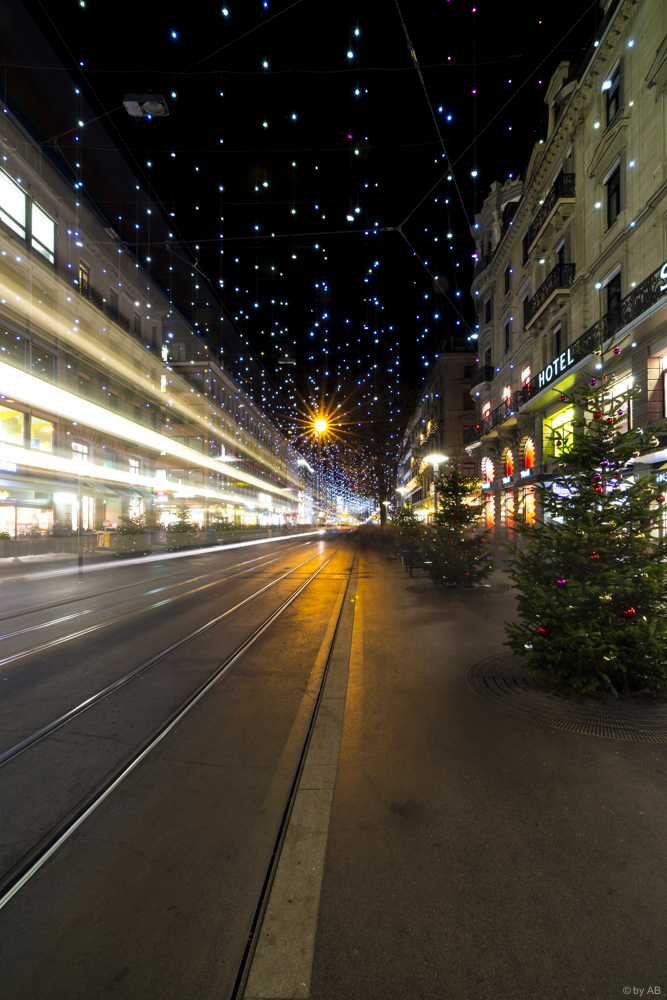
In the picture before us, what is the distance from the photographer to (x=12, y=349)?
71.3 feet

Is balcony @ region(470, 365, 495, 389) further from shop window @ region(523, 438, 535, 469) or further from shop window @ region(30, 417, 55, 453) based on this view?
shop window @ region(30, 417, 55, 453)

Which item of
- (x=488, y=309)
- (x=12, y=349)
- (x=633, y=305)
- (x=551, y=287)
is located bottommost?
(x=633, y=305)

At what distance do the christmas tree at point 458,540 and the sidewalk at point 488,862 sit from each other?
859 centimetres

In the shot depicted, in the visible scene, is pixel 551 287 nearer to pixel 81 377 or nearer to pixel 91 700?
pixel 91 700

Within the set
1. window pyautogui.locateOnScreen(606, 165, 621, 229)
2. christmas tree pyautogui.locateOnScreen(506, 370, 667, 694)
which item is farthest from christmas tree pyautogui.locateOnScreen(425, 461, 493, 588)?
window pyautogui.locateOnScreen(606, 165, 621, 229)

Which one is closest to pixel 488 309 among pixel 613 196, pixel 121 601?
pixel 613 196

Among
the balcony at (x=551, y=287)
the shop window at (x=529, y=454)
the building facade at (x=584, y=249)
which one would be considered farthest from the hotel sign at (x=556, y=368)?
the shop window at (x=529, y=454)

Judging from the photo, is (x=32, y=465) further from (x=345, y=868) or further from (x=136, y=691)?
(x=345, y=868)

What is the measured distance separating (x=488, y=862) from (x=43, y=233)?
31.2 m

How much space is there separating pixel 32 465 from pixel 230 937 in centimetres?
2448

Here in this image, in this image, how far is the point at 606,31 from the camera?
Result: 51.3ft

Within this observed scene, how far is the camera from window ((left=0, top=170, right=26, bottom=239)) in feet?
69.0

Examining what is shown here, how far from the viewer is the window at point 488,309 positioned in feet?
101

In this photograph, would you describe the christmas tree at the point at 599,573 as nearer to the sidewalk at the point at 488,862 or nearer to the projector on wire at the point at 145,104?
the sidewalk at the point at 488,862
